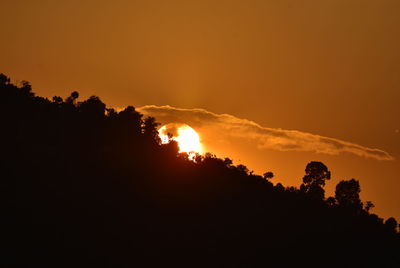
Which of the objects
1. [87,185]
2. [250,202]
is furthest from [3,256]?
[250,202]

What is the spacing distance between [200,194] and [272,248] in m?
28.7

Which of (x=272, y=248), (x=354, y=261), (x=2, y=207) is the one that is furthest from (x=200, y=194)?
(x=2, y=207)

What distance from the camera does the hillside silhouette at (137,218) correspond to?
13162 cm

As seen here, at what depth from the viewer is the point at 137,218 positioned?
15412 centimetres

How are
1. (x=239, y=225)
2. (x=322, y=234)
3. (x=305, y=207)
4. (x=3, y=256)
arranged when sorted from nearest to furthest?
(x=3, y=256), (x=239, y=225), (x=322, y=234), (x=305, y=207)

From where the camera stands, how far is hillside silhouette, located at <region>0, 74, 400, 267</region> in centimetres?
13162

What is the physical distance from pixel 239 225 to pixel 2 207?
6274 cm

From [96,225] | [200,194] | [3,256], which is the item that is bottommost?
[3,256]

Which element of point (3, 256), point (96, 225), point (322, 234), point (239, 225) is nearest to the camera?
point (3, 256)

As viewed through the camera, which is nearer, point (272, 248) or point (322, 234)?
point (272, 248)

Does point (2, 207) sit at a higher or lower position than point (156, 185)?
lower

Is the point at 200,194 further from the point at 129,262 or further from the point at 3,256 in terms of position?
the point at 3,256

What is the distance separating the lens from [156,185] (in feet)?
588

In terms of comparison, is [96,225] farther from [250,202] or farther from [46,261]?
[250,202]
